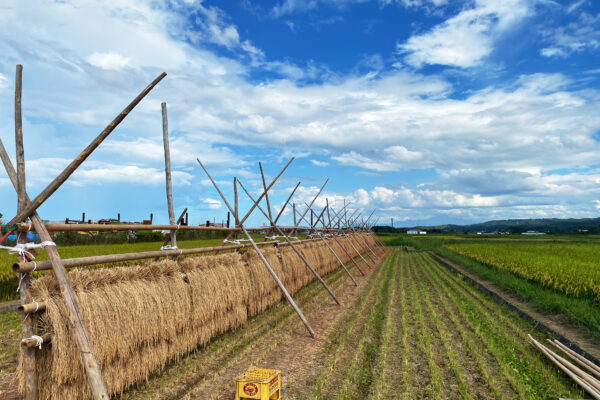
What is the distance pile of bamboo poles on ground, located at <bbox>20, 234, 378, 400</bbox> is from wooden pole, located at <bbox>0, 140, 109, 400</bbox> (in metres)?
0.44

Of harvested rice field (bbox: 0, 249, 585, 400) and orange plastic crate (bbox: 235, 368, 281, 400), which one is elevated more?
orange plastic crate (bbox: 235, 368, 281, 400)

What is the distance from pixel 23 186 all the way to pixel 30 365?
2.37 metres

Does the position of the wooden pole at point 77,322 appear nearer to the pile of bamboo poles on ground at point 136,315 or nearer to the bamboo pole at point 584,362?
the pile of bamboo poles on ground at point 136,315

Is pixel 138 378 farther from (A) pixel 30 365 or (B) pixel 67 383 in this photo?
(A) pixel 30 365

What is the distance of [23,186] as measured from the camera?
5035 millimetres

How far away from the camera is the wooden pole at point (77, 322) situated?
14.5 ft

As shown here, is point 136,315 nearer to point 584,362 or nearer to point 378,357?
point 378,357

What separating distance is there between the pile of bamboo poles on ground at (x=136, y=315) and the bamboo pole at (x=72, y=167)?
38.2 inches

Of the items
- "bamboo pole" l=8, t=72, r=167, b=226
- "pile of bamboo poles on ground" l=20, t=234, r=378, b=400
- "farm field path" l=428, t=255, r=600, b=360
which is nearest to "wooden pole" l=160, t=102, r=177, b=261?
"pile of bamboo poles on ground" l=20, t=234, r=378, b=400

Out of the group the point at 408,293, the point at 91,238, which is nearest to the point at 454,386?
the point at 408,293

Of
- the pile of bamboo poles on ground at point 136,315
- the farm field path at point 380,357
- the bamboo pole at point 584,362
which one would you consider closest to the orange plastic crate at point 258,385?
the farm field path at point 380,357

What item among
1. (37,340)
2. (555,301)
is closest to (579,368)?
(555,301)

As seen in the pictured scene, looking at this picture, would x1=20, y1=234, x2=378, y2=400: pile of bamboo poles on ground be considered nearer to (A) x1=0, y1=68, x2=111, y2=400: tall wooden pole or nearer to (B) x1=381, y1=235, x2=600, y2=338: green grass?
(A) x1=0, y1=68, x2=111, y2=400: tall wooden pole

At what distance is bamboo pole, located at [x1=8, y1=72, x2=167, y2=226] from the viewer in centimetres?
482
